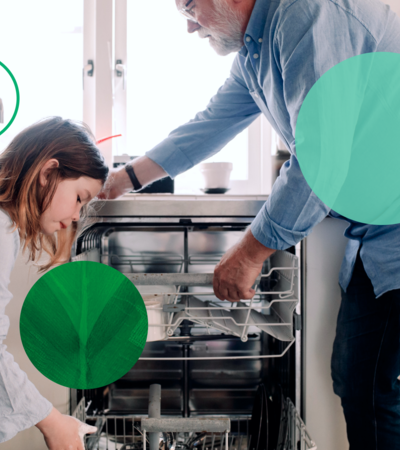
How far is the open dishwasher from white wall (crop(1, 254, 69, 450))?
48 millimetres

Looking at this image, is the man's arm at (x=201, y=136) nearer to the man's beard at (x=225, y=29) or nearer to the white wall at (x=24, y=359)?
the man's beard at (x=225, y=29)

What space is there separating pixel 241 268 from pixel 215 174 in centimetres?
56

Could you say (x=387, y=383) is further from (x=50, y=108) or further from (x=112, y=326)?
(x=50, y=108)

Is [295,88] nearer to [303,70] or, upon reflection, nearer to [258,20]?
[303,70]

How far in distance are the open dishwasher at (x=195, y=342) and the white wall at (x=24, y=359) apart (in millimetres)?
48

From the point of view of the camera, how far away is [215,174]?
126 centimetres

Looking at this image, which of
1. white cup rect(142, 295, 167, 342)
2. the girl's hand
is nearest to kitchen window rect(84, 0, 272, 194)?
white cup rect(142, 295, 167, 342)

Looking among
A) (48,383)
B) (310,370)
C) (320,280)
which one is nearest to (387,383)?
(310,370)

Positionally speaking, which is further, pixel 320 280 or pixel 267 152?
pixel 267 152

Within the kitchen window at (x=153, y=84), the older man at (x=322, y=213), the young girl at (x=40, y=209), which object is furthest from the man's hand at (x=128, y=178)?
the kitchen window at (x=153, y=84)

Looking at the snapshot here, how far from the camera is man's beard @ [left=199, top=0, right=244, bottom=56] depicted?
2.65 feet

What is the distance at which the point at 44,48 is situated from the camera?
1536mm

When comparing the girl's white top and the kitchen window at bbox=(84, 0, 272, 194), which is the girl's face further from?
the kitchen window at bbox=(84, 0, 272, 194)

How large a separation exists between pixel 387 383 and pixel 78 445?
29.1 inches
